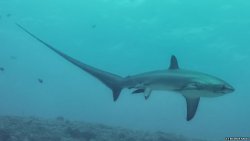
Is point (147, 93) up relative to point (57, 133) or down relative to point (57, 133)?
up

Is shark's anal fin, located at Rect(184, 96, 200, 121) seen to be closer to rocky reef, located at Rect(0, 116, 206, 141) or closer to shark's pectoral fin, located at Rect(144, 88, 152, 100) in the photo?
shark's pectoral fin, located at Rect(144, 88, 152, 100)

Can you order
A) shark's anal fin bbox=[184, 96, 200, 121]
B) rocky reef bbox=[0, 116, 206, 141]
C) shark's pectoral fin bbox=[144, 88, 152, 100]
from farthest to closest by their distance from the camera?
rocky reef bbox=[0, 116, 206, 141] → shark's anal fin bbox=[184, 96, 200, 121] → shark's pectoral fin bbox=[144, 88, 152, 100]

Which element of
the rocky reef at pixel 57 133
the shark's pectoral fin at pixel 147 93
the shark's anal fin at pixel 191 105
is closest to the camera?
the shark's pectoral fin at pixel 147 93

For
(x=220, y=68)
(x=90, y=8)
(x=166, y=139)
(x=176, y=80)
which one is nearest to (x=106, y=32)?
(x=90, y=8)

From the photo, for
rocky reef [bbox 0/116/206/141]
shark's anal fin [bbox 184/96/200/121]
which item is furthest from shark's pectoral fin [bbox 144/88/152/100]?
rocky reef [bbox 0/116/206/141]

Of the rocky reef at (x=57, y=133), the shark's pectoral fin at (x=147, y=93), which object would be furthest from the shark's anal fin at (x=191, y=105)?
the rocky reef at (x=57, y=133)

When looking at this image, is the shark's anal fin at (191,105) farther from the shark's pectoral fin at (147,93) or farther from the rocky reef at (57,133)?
the rocky reef at (57,133)

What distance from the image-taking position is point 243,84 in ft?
199

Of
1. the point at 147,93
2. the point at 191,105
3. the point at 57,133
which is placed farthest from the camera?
the point at 57,133

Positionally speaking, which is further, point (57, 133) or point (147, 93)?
point (57, 133)

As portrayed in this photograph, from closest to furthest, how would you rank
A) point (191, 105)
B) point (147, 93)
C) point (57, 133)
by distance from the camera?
point (147, 93), point (191, 105), point (57, 133)

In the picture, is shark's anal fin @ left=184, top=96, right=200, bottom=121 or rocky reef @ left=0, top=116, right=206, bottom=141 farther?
rocky reef @ left=0, top=116, right=206, bottom=141

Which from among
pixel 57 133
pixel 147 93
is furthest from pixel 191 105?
pixel 57 133

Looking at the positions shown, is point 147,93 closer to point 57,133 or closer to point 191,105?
point 191,105
